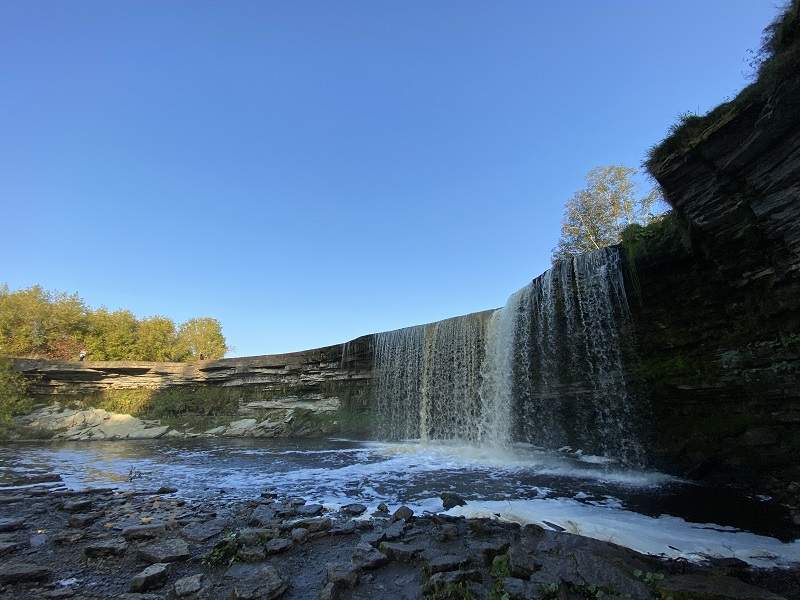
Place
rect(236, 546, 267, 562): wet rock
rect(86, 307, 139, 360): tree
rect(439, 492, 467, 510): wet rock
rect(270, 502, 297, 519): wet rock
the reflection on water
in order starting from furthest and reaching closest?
rect(86, 307, 139, 360): tree → the reflection on water → rect(439, 492, 467, 510): wet rock → rect(270, 502, 297, 519): wet rock → rect(236, 546, 267, 562): wet rock

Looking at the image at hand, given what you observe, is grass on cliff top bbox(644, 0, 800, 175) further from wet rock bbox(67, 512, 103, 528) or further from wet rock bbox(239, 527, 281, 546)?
wet rock bbox(67, 512, 103, 528)

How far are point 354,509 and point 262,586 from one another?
3.15 metres

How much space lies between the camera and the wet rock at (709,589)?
314cm

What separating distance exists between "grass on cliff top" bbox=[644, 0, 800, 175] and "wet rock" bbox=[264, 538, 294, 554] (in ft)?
37.0

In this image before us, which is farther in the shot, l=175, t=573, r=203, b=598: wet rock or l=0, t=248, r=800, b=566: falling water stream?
l=0, t=248, r=800, b=566: falling water stream

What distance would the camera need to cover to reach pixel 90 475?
35.6ft

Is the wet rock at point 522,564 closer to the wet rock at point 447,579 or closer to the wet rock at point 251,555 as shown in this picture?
the wet rock at point 447,579

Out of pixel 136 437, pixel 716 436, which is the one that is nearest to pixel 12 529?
pixel 716 436

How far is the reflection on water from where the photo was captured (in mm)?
7414

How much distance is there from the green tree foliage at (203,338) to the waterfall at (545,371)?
123 feet

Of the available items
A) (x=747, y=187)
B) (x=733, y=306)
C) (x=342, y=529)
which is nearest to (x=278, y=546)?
(x=342, y=529)

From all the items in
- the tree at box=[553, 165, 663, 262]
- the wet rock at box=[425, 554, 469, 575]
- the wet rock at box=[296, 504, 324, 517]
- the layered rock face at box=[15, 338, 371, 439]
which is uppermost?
the tree at box=[553, 165, 663, 262]

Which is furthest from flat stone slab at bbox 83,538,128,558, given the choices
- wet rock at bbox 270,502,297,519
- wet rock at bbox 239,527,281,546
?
wet rock at bbox 270,502,297,519

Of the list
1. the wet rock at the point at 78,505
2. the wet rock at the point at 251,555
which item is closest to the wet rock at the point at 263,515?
the wet rock at the point at 251,555
